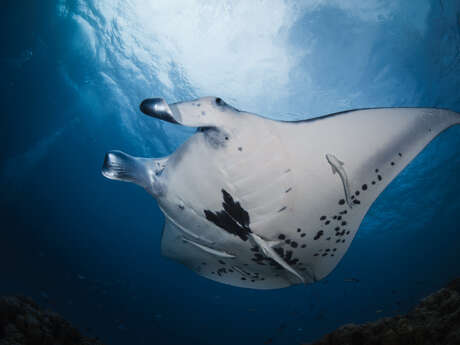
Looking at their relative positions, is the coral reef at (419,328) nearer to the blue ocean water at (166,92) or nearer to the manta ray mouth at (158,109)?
the manta ray mouth at (158,109)

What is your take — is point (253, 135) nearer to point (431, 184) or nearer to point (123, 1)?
point (123, 1)

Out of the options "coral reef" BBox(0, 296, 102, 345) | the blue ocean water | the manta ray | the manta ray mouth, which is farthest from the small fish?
the blue ocean water

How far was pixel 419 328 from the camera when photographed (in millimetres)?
2402

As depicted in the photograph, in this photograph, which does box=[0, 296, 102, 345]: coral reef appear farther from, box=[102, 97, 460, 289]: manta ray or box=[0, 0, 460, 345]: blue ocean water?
box=[0, 0, 460, 345]: blue ocean water

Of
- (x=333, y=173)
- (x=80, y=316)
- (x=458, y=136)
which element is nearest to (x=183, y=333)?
(x=80, y=316)

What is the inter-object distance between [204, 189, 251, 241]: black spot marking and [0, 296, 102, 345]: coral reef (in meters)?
3.01

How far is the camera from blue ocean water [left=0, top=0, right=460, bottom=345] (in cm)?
729

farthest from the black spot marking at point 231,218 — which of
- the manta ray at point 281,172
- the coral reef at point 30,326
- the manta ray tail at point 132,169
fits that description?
the coral reef at point 30,326

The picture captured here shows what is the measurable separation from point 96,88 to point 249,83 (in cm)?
714

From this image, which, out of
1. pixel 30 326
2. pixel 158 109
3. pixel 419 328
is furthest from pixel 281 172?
pixel 30 326

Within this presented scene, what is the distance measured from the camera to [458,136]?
10.5 m

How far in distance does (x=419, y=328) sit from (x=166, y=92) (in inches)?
406

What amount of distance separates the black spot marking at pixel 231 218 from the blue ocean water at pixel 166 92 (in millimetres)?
6521

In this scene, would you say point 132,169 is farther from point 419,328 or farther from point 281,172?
point 419,328
